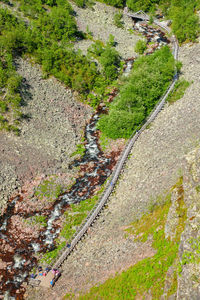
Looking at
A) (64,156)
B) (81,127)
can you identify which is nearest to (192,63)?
(81,127)

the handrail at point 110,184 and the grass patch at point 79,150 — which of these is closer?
the handrail at point 110,184

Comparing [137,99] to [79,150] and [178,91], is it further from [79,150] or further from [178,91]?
[79,150]

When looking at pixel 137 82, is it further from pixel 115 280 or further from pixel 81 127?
pixel 115 280

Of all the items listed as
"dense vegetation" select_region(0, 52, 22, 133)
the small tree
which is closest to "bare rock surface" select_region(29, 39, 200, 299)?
"dense vegetation" select_region(0, 52, 22, 133)

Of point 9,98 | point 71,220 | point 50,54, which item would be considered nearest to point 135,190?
point 71,220

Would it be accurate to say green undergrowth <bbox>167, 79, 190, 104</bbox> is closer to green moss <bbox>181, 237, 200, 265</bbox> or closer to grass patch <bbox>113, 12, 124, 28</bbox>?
grass patch <bbox>113, 12, 124, 28</bbox>

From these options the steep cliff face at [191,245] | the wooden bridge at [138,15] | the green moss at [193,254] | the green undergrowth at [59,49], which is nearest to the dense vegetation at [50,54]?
the green undergrowth at [59,49]

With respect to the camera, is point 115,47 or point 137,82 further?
point 115,47

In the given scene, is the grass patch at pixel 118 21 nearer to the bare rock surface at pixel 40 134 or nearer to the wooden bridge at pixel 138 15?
the wooden bridge at pixel 138 15
